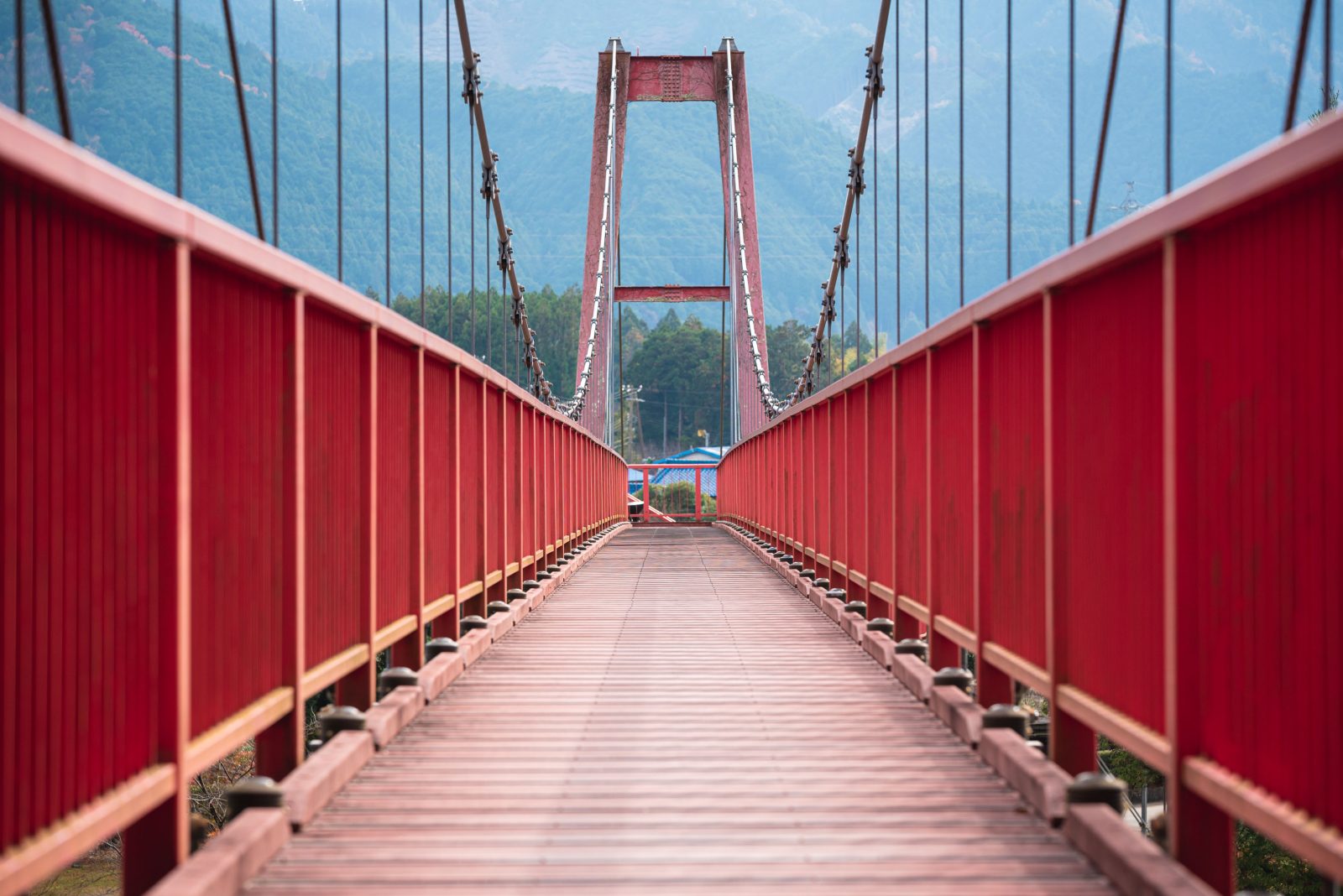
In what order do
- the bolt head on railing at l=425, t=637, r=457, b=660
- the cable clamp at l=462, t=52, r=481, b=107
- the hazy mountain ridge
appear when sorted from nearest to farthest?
1. the bolt head on railing at l=425, t=637, r=457, b=660
2. the cable clamp at l=462, t=52, r=481, b=107
3. the hazy mountain ridge

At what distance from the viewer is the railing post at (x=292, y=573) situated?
3.56 metres

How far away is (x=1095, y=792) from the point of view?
3.08 metres

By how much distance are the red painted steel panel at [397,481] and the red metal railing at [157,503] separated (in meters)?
0.08

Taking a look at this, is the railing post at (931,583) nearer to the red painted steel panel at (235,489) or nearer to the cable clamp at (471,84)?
the red painted steel panel at (235,489)

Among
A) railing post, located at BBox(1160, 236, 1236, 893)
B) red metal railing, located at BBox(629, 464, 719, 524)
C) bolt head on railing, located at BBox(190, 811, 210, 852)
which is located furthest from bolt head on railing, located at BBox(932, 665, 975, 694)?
red metal railing, located at BBox(629, 464, 719, 524)

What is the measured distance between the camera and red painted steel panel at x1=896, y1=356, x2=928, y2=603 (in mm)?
5582

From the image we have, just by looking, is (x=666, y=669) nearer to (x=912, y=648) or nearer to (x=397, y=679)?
(x=912, y=648)

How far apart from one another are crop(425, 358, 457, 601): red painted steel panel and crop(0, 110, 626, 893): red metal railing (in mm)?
906

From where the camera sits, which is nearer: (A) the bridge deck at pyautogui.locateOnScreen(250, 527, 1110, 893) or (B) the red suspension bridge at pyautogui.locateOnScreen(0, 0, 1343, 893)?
(B) the red suspension bridge at pyautogui.locateOnScreen(0, 0, 1343, 893)

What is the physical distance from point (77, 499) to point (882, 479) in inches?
186

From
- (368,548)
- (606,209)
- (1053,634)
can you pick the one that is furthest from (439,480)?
(606,209)

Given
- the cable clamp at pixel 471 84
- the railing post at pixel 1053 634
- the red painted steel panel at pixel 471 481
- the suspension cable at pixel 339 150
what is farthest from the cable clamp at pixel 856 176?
the railing post at pixel 1053 634

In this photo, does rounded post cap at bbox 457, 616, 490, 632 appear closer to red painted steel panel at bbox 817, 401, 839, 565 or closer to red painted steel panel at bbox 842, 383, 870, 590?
red painted steel panel at bbox 842, 383, 870, 590

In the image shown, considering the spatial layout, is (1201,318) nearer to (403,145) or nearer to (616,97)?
(616,97)
